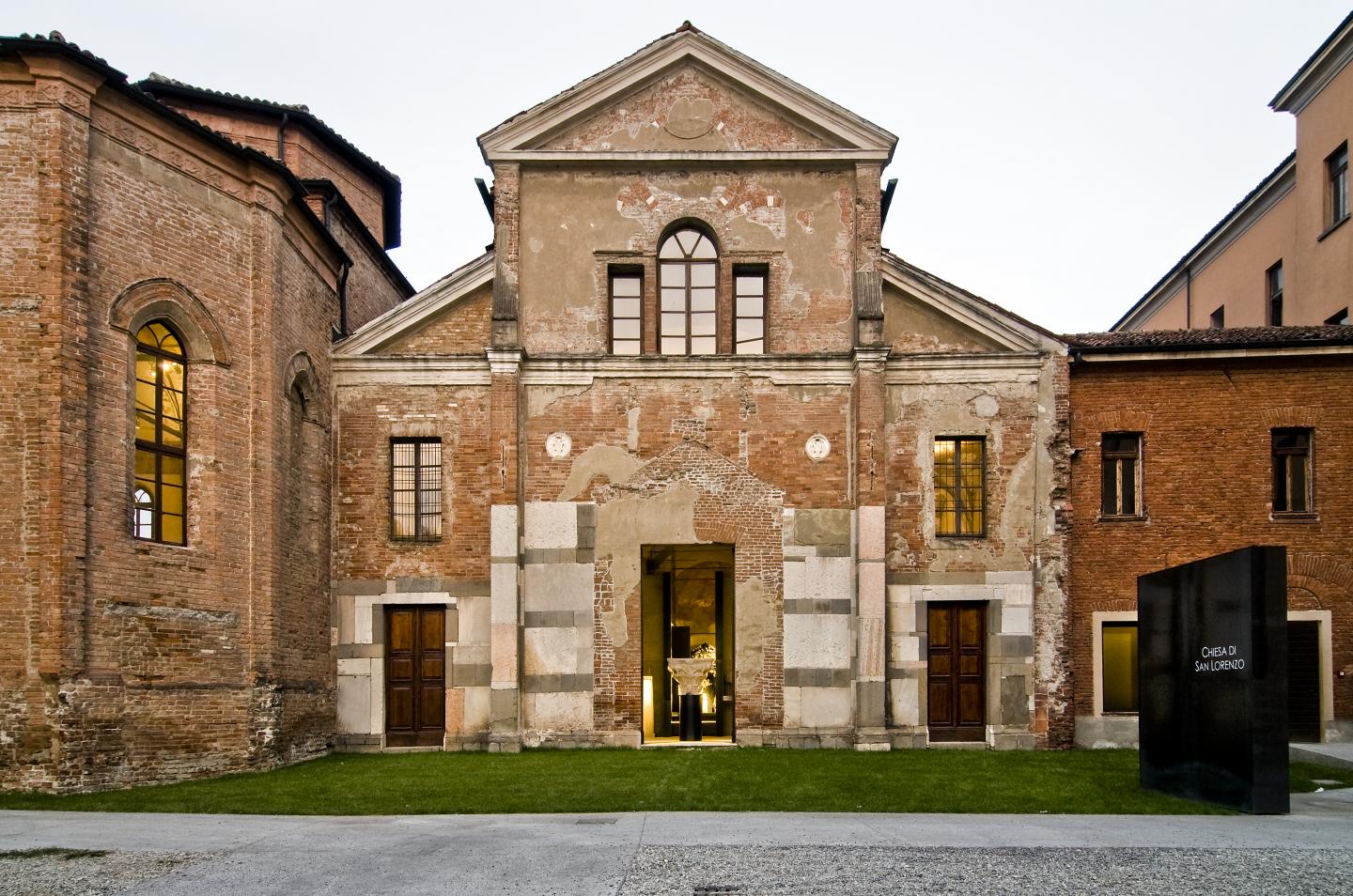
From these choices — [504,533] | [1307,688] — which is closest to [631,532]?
[504,533]

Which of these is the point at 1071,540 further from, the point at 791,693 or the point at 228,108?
the point at 228,108

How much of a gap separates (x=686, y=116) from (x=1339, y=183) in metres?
13.9

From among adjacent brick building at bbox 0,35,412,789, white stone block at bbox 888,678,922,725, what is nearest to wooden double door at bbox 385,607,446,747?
adjacent brick building at bbox 0,35,412,789

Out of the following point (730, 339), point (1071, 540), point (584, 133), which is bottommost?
point (1071, 540)

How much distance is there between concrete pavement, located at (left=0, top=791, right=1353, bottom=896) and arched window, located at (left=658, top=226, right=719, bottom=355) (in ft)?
30.5

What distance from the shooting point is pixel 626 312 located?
19500mm

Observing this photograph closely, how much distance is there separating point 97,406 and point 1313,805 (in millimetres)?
15081

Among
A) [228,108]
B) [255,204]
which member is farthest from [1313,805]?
[228,108]

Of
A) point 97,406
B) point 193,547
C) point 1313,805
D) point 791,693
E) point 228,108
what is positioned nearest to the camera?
point 1313,805

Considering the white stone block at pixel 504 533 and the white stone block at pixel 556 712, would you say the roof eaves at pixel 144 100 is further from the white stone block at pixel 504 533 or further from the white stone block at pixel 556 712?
the white stone block at pixel 556 712

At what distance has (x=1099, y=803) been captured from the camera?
1305cm

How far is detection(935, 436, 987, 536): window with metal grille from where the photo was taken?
19.2 meters

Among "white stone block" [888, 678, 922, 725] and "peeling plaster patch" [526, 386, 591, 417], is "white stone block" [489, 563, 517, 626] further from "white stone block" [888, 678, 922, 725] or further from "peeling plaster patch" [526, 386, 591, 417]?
"white stone block" [888, 678, 922, 725]

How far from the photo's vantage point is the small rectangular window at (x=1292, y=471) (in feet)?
63.4
